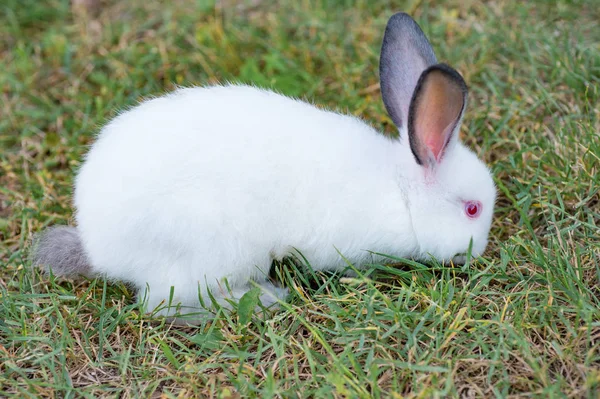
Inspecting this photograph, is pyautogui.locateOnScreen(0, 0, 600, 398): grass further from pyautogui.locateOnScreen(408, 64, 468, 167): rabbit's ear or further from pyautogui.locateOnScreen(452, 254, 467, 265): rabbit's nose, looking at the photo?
pyautogui.locateOnScreen(408, 64, 468, 167): rabbit's ear

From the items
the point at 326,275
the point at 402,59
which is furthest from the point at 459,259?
the point at 402,59

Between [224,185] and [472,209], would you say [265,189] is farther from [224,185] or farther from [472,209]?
[472,209]

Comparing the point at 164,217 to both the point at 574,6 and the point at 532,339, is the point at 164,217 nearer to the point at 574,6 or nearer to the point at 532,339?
the point at 532,339

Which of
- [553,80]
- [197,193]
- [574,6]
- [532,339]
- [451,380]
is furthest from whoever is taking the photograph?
[574,6]

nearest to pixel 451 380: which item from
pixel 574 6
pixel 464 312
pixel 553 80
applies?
pixel 464 312

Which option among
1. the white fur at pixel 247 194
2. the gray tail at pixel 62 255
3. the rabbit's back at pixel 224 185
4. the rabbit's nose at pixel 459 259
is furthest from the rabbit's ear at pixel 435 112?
the gray tail at pixel 62 255

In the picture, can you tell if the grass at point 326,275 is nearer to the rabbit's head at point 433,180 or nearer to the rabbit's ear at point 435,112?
the rabbit's head at point 433,180
